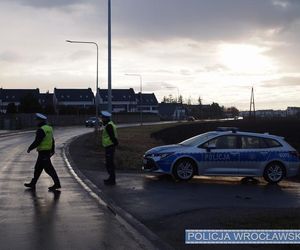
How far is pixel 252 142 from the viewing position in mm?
15242

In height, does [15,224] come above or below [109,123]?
below

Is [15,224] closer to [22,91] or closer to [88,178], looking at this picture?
[88,178]

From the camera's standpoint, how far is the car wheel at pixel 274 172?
1509 cm

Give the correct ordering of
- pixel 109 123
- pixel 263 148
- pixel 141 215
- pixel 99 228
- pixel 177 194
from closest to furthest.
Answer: pixel 99 228 < pixel 141 215 < pixel 177 194 < pixel 109 123 < pixel 263 148

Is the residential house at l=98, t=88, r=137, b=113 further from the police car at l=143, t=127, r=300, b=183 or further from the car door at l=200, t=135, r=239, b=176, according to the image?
the car door at l=200, t=135, r=239, b=176

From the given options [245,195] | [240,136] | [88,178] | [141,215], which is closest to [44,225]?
[141,215]

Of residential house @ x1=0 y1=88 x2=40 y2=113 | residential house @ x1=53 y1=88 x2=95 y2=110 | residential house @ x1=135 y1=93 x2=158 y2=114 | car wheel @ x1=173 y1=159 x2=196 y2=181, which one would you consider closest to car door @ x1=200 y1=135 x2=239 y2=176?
car wheel @ x1=173 y1=159 x2=196 y2=181

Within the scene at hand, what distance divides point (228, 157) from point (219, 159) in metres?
0.25

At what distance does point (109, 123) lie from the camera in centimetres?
1388

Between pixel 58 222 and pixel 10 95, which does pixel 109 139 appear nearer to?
pixel 58 222

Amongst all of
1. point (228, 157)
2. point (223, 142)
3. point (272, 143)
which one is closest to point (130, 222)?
point (228, 157)

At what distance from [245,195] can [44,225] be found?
17.6 feet

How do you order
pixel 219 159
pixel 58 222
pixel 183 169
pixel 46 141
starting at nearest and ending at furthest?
pixel 58 222
pixel 46 141
pixel 183 169
pixel 219 159

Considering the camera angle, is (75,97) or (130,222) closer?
(130,222)
